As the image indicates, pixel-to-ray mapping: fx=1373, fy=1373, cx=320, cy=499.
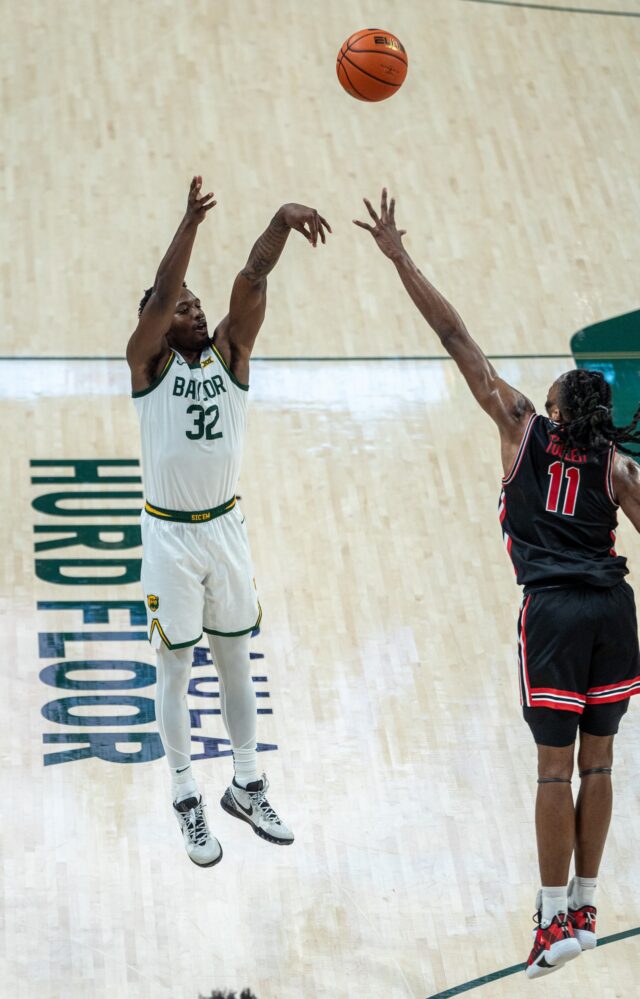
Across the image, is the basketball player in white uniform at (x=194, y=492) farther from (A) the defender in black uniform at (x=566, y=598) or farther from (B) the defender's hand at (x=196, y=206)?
(A) the defender in black uniform at (x=566, y=598)

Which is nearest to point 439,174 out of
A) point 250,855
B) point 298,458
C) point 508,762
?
point 298,458

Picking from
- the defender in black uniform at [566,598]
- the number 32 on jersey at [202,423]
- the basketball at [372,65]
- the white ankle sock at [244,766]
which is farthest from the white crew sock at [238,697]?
the basketball at [372,65]

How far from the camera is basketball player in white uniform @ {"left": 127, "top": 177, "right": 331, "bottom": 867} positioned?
613 cm

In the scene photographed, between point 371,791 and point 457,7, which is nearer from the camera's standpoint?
point 371,791

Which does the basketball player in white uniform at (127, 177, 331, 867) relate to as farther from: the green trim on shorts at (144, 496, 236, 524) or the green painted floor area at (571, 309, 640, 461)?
the green painted floor area at (571, 309, 640, 461)

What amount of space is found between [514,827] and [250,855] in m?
1.55

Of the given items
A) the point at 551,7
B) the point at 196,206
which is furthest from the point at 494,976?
the point at 551,7

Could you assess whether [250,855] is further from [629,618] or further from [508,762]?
[629,618]

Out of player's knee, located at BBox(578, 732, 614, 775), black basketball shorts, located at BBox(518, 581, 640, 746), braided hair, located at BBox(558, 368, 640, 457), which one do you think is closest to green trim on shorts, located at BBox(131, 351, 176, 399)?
braided hair, located at BBox(558, 368, 640, 457)

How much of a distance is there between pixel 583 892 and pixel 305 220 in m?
3.13

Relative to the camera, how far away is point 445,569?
30.1 feet

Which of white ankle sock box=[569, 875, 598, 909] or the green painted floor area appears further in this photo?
the green painted floor area

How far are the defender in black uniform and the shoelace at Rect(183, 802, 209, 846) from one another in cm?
159

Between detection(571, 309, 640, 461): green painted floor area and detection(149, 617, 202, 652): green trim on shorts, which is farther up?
detection(571, 309, 640, 461): green painted floor area
